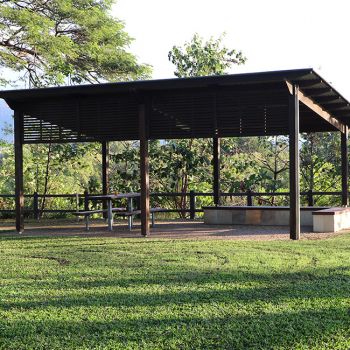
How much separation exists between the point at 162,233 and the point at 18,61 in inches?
420

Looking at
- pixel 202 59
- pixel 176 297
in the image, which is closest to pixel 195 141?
pixel 202 59

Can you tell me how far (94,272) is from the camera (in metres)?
6.88

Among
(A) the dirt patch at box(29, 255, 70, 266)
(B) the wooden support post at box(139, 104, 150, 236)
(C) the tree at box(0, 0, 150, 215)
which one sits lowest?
(A) the dirt patch at box(29, 255, 70, 266)

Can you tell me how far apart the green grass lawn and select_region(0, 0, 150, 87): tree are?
37.2ft

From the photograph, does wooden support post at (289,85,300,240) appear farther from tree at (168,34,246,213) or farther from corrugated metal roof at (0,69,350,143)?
tree at (168,34,246,213)

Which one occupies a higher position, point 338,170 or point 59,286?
point 338,170

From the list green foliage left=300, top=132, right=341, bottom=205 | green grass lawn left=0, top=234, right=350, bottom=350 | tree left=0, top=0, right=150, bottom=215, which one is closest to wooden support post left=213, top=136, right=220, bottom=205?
green foliage left=300, top=132, right=341, bottom=205

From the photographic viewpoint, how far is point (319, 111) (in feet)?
41.1

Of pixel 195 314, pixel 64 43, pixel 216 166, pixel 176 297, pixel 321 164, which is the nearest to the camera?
pixel 195 314

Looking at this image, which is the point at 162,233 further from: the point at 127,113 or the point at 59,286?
the point at 59,286

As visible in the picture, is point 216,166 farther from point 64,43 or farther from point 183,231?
point 64,43

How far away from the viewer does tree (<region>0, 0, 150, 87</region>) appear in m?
18.4

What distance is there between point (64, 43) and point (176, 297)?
15.1 metres

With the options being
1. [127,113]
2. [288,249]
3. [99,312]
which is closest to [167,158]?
[127,113]
